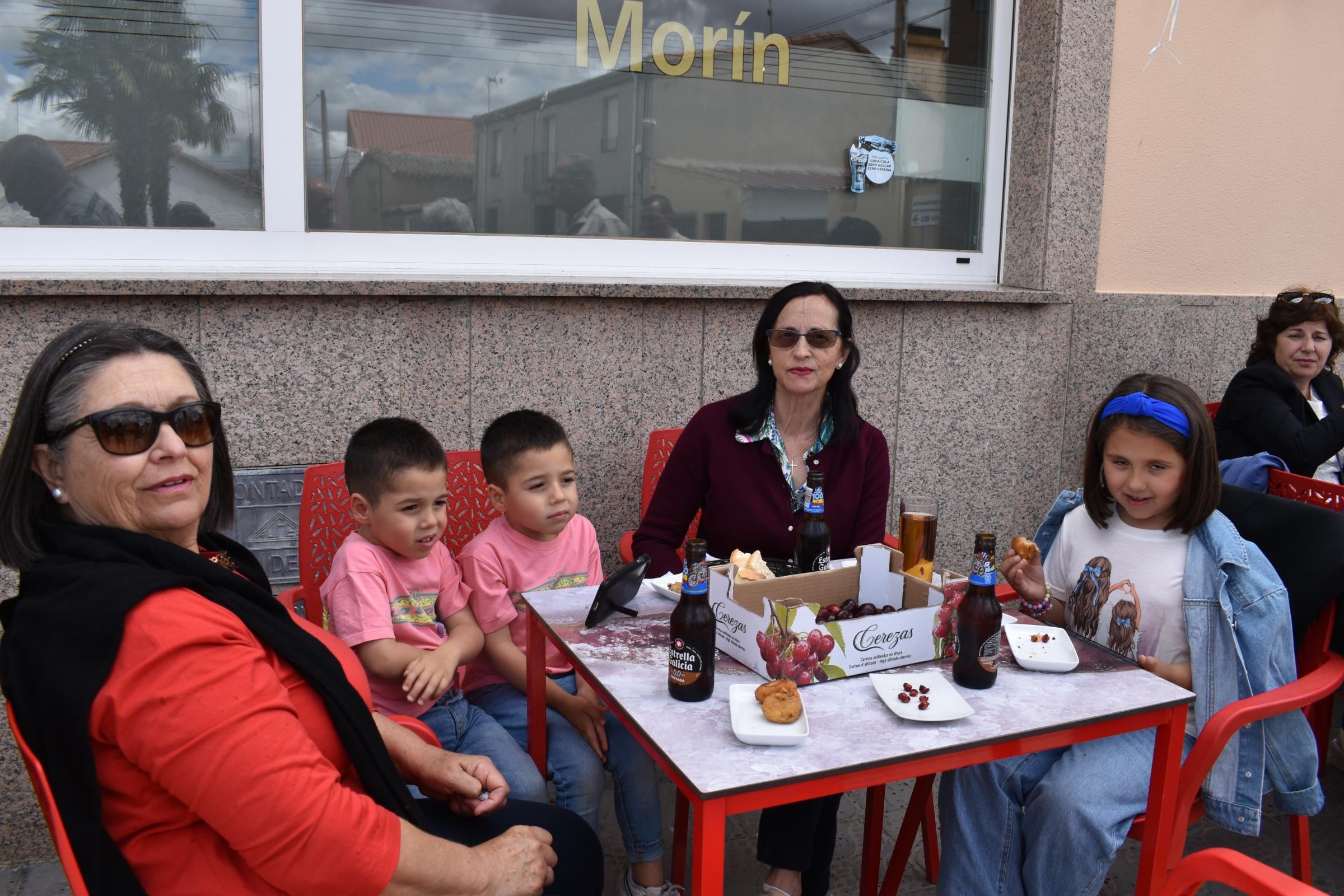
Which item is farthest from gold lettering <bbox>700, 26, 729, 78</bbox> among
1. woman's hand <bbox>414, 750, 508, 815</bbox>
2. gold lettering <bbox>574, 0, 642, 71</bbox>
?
woman's hand <bbox>414, 750, 508, 815</bbox>

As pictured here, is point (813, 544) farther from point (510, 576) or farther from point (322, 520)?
point (322, 520)

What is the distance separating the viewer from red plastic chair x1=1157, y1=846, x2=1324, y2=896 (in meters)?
1.64

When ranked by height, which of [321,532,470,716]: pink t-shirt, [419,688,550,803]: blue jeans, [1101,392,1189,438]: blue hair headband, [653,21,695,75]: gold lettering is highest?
[653,21,695,75]: gold lettering

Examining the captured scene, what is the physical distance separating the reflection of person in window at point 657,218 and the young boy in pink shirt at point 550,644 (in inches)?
57.1

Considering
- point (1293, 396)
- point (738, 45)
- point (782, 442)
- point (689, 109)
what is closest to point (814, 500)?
point (782, 442)

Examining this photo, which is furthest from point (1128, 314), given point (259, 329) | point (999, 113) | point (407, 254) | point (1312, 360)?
point (259, 329)

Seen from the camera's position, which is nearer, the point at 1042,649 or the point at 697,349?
the point at 1042,649

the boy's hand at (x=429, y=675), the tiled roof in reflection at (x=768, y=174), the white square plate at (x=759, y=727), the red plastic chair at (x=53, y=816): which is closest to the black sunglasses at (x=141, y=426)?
the red plastic chair at (x=53, y=816)

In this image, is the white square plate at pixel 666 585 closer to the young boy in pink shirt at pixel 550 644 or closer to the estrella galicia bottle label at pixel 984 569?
the young boy in pink shirt at pixel 550 644

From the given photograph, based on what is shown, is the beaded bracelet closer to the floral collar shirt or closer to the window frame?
the floral collar shirt

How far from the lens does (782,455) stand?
3.08m

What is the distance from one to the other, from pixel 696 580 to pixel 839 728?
1.19 feet

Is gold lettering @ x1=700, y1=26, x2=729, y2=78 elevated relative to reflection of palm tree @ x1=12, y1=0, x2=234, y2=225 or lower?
elevated

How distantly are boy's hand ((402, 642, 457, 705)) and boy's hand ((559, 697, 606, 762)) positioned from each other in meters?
0.33
